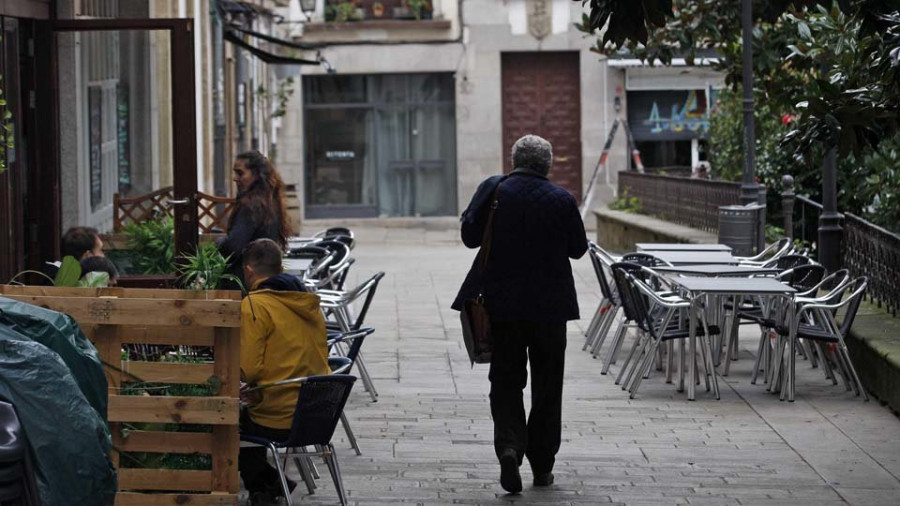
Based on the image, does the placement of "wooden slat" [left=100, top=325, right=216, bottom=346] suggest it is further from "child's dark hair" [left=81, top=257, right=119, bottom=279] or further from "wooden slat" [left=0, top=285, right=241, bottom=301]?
"child's dark hair" [left=81, top=257, right=119, bottom=279]

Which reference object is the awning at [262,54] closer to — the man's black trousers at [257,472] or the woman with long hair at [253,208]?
the woman with long hair at [253,208]

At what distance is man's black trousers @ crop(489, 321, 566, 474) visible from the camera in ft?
25.7

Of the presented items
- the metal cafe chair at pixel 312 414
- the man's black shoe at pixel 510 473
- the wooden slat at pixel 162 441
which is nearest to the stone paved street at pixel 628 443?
the man's black shoe at pixel 510 473

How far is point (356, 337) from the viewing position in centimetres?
846

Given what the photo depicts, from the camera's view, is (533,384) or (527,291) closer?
(527,291)

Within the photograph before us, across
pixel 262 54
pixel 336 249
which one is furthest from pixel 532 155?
pixel 262 54

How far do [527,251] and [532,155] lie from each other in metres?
0.48

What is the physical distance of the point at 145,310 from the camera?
20.5 feet

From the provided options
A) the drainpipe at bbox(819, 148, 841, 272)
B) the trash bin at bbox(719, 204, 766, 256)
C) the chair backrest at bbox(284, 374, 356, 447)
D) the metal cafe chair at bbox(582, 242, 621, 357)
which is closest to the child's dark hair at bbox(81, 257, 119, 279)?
the chair backrest at bbox(284, 374, 356, 447)

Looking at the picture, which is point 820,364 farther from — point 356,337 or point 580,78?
point 580,78

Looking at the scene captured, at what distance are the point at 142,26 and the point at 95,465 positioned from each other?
Answer: 596cm

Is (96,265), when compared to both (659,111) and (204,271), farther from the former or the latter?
(659,111)

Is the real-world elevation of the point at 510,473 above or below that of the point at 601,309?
below

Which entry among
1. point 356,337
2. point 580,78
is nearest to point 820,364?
point 356,337
